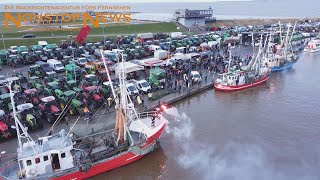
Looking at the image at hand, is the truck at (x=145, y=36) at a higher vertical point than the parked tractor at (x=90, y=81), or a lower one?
higher

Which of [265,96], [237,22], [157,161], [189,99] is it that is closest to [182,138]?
[157,161]

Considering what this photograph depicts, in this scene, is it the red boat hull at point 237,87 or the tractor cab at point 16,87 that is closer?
the tractor cab at point 16,87

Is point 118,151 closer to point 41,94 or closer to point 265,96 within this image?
point 41,94

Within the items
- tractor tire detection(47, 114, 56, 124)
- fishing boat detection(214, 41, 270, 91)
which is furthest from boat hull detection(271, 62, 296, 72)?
tractor tire detection(47, 114, 56, 124)

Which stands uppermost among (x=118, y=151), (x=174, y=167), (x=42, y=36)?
(x=42, y=36)

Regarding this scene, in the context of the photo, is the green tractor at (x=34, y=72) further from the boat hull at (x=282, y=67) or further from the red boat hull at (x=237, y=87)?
the boat hull at (x=282, y=67)

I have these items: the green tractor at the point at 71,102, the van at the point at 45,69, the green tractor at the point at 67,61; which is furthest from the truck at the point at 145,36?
the green tractor at the point at 71,102

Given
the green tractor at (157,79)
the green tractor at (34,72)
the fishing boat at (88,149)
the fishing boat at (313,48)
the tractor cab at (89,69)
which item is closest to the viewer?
the fishing boat at (88,149)
